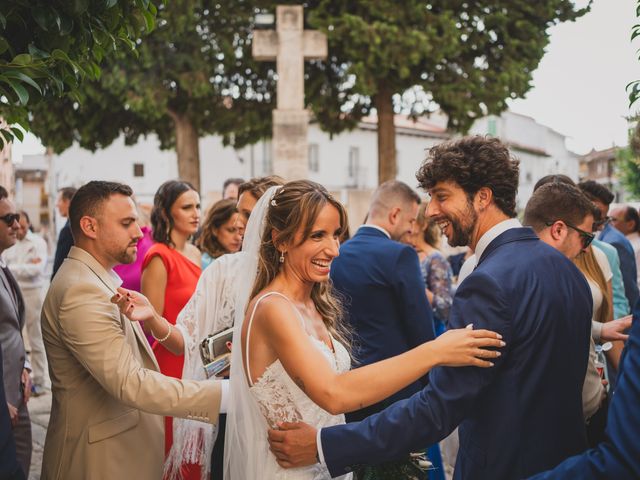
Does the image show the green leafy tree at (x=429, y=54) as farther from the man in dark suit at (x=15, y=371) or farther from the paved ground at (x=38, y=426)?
the man in dark suit at (x=15, y=371)

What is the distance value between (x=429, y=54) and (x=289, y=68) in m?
7.12

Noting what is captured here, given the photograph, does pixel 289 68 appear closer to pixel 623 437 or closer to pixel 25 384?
pixel 25 384

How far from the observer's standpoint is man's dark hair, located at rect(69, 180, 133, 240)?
3645 mm

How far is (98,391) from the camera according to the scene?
3371mm

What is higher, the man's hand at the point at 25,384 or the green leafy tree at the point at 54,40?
the green leafy tree at the point at 54,40

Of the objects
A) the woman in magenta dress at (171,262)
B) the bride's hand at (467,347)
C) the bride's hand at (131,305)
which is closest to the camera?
the bride's hand at (467,347)

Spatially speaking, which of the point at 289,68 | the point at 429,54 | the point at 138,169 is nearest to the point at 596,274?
the point at 289,68

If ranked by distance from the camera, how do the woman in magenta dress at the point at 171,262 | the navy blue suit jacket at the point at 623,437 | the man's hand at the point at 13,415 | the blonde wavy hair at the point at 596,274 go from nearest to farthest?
the navy blue suit jacket at the point at 623,437 → the man's hand at the point at 13,415 → the blonde wavy hair at the point at 596,274 → the woman in magenta dress at the point at 171,262

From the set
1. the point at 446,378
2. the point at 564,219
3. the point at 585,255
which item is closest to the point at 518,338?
the point at 446,378

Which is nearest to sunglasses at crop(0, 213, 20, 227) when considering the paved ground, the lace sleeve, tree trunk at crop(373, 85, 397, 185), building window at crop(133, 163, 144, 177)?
the paved ground

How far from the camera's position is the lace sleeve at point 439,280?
692cm

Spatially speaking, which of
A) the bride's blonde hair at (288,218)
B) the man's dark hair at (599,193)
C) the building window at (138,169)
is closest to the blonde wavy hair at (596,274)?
the man's dark hair at (599,193)

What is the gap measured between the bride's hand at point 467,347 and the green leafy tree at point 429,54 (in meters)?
16.0

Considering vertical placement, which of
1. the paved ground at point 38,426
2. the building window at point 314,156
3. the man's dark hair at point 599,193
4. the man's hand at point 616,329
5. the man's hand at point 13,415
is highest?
the building window at point 314,156
